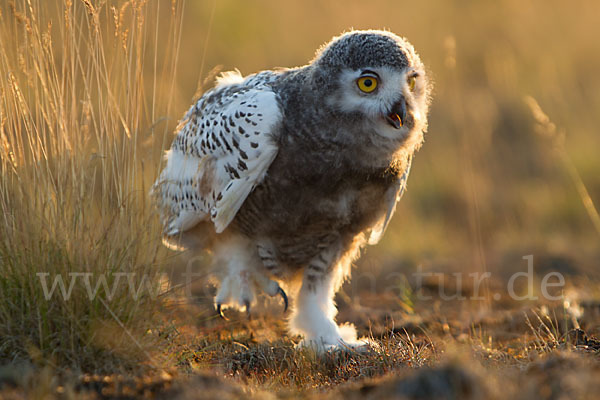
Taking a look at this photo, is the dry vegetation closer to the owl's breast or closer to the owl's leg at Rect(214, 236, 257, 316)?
the owl's leg at Rect(214, 236, 257, 316)

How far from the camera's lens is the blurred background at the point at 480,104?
7277mm

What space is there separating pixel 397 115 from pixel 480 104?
19.9 ft

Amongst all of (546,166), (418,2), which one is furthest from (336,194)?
(418,2)

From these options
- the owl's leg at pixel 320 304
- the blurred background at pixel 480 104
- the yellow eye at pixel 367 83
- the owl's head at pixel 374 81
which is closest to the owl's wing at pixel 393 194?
the owl's leg at pixel 320 304

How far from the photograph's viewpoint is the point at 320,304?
4133mm

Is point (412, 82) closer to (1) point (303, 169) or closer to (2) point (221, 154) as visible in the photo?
(1) point (303, 169)

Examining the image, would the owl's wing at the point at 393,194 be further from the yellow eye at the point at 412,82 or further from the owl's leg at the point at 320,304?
the yellow eye at the point at 412,82

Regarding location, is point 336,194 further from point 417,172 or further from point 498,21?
point 498,21

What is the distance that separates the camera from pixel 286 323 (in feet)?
14.3

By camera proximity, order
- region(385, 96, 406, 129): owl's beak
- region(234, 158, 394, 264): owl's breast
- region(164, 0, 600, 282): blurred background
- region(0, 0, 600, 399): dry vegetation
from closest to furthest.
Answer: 1. region(0, 0, 600, 399): dry vegetation
2. region(385, 96, 406, 129): owl's beak
3. region(234, 158, 394, 264): owl's breast
4. region(164, 0, 600, 282): blurred background

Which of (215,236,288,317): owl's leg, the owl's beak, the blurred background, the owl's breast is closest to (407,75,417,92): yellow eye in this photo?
the owl's beak

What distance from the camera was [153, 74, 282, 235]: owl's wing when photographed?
3.63m

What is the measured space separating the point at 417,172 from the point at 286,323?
4658 mm

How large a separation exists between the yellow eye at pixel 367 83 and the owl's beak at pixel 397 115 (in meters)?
0.14
